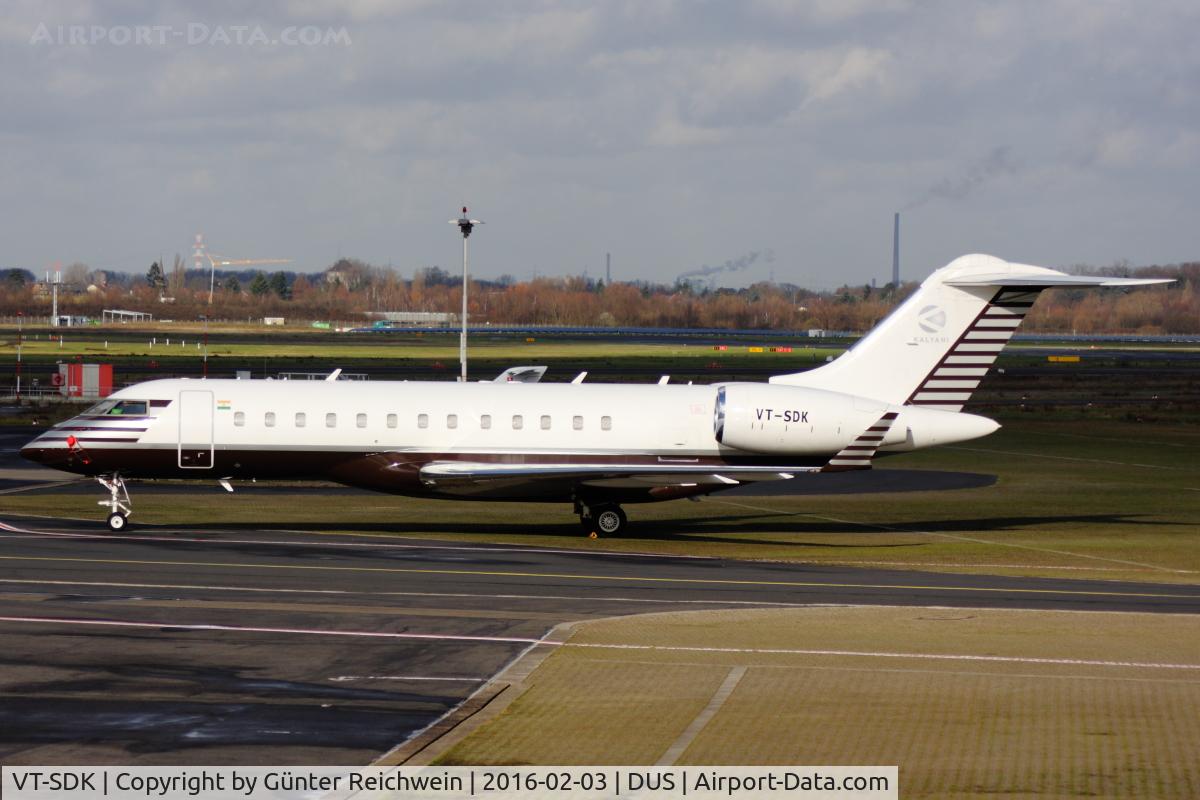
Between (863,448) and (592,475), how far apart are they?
20.1ft

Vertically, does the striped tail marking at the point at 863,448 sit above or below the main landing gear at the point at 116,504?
above

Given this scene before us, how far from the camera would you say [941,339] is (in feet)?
111

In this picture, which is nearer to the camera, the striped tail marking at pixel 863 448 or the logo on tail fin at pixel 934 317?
the striped tail marking at pixel 863 448

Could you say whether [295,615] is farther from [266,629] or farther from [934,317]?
[934,317]

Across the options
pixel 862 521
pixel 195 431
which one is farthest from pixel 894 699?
pixel 862 521

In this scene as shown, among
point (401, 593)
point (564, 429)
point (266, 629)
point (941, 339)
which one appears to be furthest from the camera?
point (941, 339)

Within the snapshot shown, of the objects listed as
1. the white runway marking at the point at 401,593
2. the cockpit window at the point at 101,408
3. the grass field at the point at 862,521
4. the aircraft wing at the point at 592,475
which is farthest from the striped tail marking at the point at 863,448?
the cockpit window at the point at 101,408

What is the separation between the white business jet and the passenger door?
0.08ft

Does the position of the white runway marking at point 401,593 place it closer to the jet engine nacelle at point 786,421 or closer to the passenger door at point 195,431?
the passenger door at point 195,431

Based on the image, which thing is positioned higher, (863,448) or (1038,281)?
(1038,281)

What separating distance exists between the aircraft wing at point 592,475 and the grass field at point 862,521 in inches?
51.9

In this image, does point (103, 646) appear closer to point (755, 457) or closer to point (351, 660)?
point (351, 660)

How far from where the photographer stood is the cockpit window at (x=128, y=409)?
33188 millimetres

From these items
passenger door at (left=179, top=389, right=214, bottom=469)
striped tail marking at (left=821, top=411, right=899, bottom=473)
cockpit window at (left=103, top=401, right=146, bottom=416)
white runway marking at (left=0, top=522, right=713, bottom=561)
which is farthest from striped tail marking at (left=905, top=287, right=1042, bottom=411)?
cockpit window at (left=103, top=401, right=146, bottom=416)
